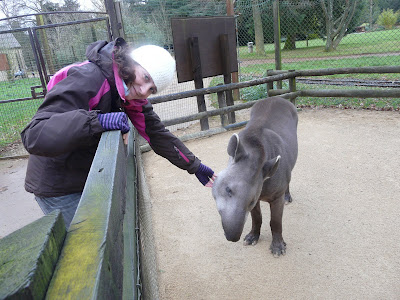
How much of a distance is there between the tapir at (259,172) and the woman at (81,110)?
2.56 ft

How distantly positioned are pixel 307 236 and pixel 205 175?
1.42 meters

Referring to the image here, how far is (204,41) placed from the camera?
22.3 ft

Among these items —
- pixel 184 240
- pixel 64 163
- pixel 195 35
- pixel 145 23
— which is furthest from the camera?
pixel 145 23

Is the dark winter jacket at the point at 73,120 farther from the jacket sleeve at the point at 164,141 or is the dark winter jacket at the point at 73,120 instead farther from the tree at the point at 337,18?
the tree at the point at 337,18

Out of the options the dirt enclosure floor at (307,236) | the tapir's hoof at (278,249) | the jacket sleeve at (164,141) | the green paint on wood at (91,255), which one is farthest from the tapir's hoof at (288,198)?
the green paint on wood at (91,255)

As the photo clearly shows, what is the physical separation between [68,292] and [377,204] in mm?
3883

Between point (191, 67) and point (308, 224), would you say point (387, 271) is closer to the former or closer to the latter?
point (308, 224)

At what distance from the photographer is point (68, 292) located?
563 millimetres

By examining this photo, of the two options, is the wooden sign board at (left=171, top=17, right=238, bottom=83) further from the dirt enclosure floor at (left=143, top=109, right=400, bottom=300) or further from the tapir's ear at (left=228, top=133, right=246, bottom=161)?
the tapir's ear at (left=228, top=133, right=246, bottom=161)

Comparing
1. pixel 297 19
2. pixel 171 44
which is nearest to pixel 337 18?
pixel 297 19

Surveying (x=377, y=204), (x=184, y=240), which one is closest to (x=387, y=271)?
(x=377, y=204)

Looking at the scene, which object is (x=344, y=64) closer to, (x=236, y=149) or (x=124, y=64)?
(x=236, y=149)

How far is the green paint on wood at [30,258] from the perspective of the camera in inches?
18.8

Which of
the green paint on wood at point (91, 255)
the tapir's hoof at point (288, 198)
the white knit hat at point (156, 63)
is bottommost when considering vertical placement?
the tapir's hoof at point (288, 198)
